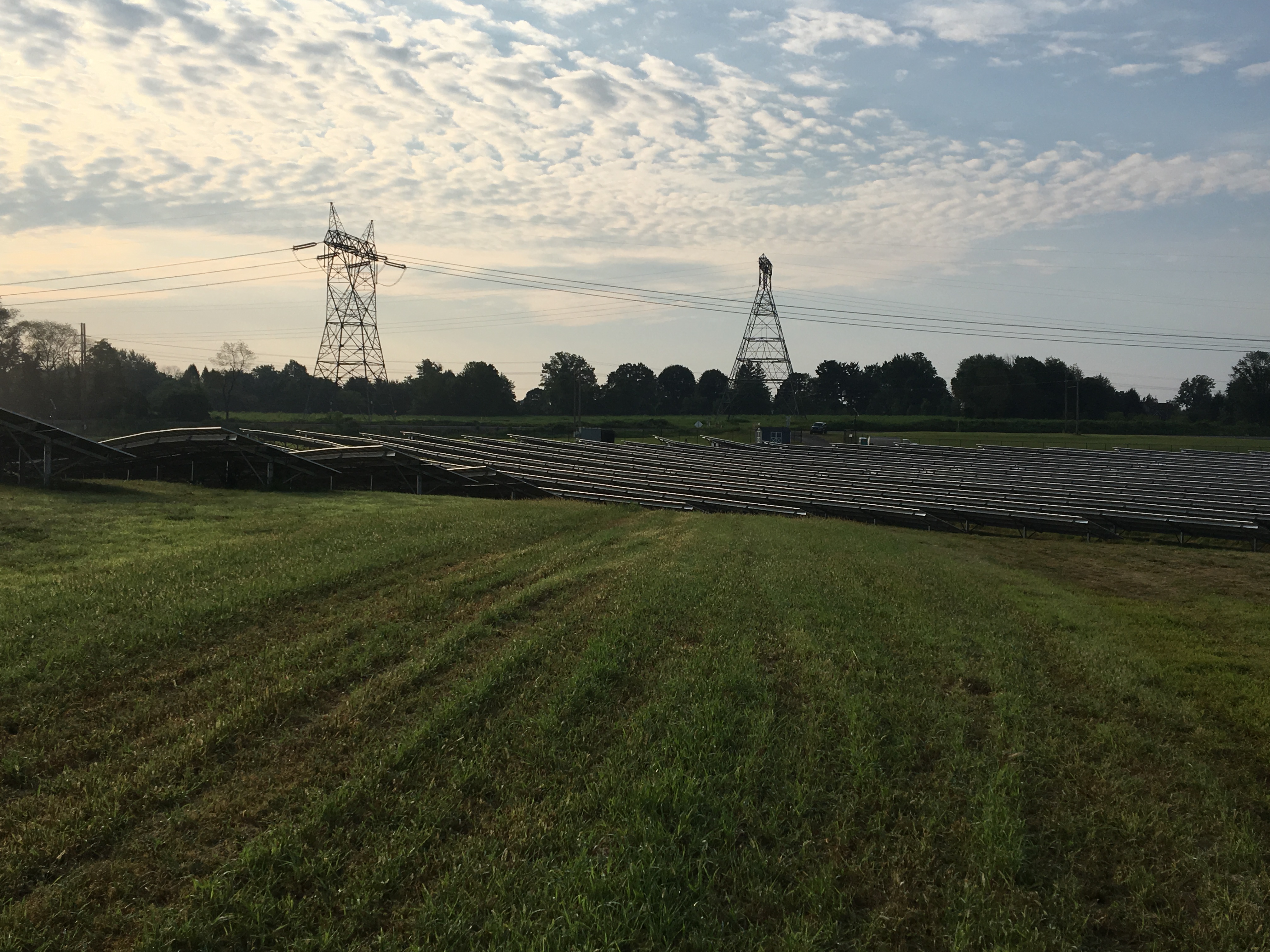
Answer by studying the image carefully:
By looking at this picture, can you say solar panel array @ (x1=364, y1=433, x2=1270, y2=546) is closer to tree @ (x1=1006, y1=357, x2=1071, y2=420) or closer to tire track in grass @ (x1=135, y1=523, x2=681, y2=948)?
tire track in grass @ (x1=135, y1=523, x2=681, y2=948)

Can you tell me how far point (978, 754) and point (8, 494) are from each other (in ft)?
80.7

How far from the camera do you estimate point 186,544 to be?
16484 millimetres

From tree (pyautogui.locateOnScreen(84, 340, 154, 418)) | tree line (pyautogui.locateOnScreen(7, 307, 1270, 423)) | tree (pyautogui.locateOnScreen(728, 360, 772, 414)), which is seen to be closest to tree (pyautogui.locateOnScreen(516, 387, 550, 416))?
tree line (pyautogui.locateOnScreen(7, 307, 1270, 423))

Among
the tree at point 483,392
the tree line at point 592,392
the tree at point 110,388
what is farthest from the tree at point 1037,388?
the tree at point 110,388

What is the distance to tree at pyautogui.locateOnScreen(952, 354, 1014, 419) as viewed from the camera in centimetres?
10550

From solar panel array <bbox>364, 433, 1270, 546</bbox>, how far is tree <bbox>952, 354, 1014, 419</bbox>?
47070mm

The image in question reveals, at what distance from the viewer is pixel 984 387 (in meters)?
106

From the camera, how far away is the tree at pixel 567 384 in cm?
11762

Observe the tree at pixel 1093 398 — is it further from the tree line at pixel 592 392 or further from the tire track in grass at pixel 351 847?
the tire track in grass at pixel 351 847

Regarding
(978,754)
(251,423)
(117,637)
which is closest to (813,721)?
(978,754)

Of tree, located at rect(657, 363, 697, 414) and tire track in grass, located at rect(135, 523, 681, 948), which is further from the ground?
tree, located at rect(657, 363, 697, 414)

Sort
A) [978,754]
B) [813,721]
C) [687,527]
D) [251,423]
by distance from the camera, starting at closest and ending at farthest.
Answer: [978,754] < [813,721] < [687,527] < [251,423]

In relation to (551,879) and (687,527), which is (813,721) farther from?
(687,527)

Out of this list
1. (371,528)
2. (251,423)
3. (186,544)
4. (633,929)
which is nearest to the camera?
(633,929)
